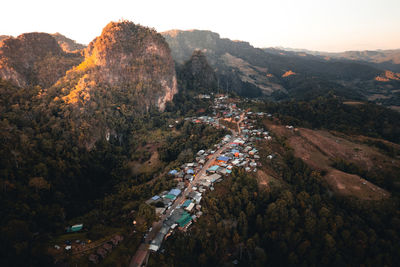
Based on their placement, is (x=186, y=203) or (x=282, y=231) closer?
(x=282, y=231)

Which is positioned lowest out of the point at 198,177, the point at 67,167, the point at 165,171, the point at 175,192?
the point at 165,171

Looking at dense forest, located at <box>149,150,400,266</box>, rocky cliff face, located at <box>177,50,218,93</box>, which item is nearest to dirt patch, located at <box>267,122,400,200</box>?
dense forest, located at <box>149,150,400,266</box>

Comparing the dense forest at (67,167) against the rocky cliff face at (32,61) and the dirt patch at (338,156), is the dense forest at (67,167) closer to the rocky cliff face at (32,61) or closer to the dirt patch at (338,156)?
the rocky cliff face at (32,61)

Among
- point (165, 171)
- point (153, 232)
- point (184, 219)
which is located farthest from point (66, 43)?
point (184, 219)

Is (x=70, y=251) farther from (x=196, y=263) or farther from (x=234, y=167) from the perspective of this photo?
(x=234, y=167)

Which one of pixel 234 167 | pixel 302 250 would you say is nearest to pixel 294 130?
pixel 234 167

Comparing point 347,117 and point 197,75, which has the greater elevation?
point 197,75

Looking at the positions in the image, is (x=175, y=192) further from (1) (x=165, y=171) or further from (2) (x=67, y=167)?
(2) (x=67, y=167)
